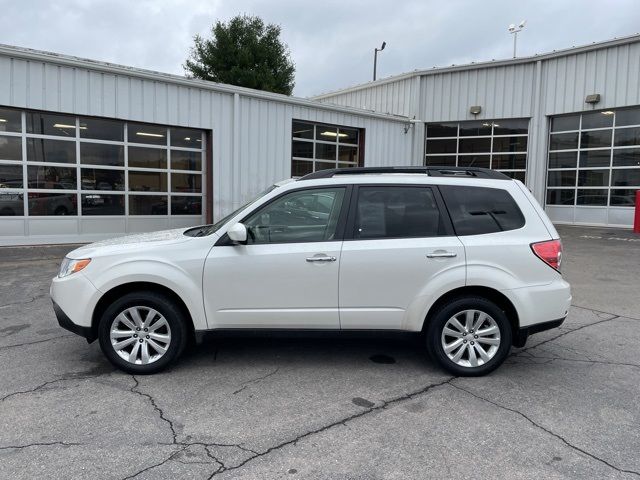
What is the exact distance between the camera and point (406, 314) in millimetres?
4215

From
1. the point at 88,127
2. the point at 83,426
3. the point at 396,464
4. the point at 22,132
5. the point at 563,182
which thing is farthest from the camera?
the point at 563,182

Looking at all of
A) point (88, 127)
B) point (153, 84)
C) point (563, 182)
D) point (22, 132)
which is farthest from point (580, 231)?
point (22, 132)

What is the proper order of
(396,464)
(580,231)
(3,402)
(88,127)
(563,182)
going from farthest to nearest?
(563,182) → (580,231) → (88,127) → (3,402) → (396,464)

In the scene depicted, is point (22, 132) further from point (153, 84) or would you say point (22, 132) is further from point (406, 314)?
point (406, 314)

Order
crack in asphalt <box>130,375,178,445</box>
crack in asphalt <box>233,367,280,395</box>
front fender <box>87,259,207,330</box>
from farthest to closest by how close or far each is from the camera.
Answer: front fender <box>87,259,207,330</box>, crack in asphalt <box>233,367,280,395</box>, crack in asphalt <box>130,375,178,445</box>

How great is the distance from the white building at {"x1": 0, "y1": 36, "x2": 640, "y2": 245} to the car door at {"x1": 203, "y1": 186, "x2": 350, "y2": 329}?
31.7ft

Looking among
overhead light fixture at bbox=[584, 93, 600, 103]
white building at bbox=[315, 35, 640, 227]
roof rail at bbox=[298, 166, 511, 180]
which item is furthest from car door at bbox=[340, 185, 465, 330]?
overhead light fixture at bbox=[584, 93, 600, 103]

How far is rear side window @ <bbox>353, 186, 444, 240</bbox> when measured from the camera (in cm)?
429

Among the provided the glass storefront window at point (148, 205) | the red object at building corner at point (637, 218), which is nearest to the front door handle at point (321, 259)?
the glass storefront window at point (148, 205)

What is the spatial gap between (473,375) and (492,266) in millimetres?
958

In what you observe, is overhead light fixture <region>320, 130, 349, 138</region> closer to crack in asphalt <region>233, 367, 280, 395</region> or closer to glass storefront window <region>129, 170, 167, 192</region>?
glass storefront window <region>129, 170, 167, 192</region>

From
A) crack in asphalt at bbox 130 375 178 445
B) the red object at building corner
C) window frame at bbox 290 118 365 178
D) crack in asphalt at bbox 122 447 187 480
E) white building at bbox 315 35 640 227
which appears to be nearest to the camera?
crack in asphalt at bbox 122 447 187 480

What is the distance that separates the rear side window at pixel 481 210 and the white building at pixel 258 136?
10521mm

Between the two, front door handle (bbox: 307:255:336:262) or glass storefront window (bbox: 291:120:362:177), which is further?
glass storefront window (bbox: 291:120:362:177)
